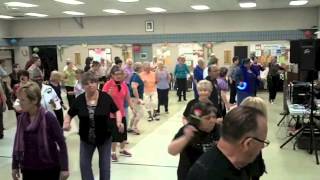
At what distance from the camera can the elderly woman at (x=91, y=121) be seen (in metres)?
4.04

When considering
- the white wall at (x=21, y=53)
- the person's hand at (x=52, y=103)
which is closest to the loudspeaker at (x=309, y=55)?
the person's hand at (x=52, y=103)

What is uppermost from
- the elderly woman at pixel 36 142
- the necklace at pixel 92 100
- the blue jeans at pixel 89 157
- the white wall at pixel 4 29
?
the white wall at pixel 4 29

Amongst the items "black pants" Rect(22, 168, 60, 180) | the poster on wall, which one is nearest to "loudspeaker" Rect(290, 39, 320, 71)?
"black pants" Rect(22, 168, 60, 180)

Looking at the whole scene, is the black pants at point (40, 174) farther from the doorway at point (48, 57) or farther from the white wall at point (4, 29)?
the white wall at point (4, 29)

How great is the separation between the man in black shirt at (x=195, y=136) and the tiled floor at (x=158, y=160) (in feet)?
9.15

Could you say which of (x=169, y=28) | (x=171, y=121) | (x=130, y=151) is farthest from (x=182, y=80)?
(x=130, y=151)

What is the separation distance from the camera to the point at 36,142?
3.17 m

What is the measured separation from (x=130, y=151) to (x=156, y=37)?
34.7 ft

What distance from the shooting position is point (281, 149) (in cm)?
687

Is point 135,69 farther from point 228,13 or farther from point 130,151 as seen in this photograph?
point 228,13

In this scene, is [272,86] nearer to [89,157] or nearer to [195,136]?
[89,157]

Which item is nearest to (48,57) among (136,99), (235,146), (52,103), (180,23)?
(180,23)

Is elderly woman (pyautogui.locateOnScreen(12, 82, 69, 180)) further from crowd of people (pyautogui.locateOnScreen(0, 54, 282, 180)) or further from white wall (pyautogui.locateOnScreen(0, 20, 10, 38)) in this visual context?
white wall (pyautogui.locateOnScreen(0, 20, 10, 38))

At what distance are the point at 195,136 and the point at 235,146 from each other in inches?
37.5
